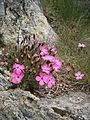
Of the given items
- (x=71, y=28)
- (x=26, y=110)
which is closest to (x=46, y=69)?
(x=26, y=110)

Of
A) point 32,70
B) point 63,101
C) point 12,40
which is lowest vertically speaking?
Result: point 63,101

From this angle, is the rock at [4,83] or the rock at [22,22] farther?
the rock at [22,22]

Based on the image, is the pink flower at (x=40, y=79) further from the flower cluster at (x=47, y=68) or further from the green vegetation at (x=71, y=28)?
the green vegetation at (x=71, y=28)

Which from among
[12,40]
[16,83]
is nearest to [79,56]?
[12,40]

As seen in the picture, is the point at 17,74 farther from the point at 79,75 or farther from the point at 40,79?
the point at 79,75

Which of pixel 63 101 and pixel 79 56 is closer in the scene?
pixel 63 101

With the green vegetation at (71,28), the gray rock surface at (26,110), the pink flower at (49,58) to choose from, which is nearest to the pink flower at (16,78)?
the pink flower at (49,58)

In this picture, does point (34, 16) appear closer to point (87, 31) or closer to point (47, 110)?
point (87, 31)
